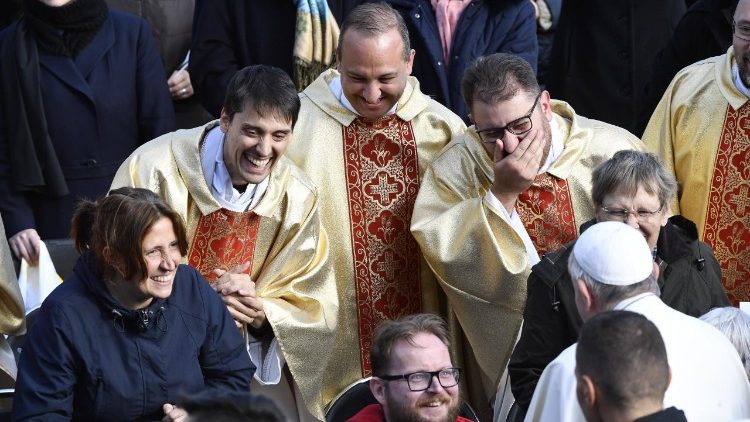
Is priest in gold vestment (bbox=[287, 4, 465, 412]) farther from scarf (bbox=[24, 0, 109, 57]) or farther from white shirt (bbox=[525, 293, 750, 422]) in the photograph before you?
white shirt (bbox=[525, 293, 750, 422])

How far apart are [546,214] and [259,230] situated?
1135 millimetres

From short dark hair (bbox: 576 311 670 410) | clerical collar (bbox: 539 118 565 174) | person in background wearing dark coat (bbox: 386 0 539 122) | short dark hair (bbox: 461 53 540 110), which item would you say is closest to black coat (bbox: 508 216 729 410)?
short dark hair (bbox: 461 53 540 110)

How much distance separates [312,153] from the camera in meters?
6.63

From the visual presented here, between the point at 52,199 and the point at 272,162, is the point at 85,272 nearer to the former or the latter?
the point at 272,162

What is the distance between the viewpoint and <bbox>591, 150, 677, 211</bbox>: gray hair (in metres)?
5.60

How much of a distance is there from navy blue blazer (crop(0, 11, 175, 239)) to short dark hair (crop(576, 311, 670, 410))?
3600 mm

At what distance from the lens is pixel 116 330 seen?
5289 millimetres

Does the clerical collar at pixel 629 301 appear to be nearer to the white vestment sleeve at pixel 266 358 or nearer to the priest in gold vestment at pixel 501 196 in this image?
the priest in gold vestment at pixel 501 196

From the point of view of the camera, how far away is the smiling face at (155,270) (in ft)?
17.4

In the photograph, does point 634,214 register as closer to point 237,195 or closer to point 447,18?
point 237,195

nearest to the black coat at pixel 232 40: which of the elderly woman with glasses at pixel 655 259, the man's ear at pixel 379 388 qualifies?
the elderly woman with glasses at pixel 655 259

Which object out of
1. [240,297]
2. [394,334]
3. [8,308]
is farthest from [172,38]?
[394,334]

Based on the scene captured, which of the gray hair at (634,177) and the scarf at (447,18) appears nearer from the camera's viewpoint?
the gray hair at (634,177)

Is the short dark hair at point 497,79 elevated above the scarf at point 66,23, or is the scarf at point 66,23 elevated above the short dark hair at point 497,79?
the short dark hair at point 497,79
